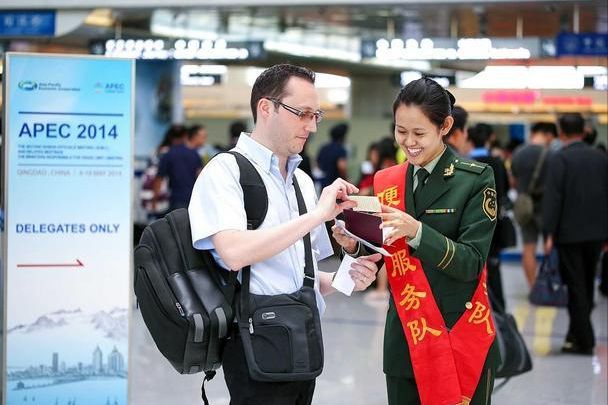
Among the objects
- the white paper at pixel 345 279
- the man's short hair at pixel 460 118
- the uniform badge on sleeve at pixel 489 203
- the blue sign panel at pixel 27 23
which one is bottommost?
the white paper at pixel 345 279

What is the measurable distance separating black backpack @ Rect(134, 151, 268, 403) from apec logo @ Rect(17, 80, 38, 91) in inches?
90.1

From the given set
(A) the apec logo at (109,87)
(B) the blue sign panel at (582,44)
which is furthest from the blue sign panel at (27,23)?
(A) the apec logo at (109,87)

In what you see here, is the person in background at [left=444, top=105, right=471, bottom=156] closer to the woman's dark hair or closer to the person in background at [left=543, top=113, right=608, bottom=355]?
the person in background at [left=543, top=113, right=608, bottom=355]

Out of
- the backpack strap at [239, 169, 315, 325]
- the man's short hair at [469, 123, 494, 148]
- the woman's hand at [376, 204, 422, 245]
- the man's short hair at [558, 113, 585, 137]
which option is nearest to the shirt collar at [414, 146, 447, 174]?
the woman's hand at [376, 204, 422, 245]

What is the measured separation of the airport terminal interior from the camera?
6.55 m

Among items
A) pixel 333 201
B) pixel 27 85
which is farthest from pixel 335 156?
pixel 333 201

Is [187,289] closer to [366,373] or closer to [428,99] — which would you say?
[428,99]

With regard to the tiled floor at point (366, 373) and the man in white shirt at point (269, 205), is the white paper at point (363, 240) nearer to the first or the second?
the man in white shirt at point (269, 205)

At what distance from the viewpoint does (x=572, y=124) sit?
7820 mm

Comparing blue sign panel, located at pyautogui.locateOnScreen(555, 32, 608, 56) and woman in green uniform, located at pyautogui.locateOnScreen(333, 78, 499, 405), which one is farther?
Answer: blue sign panel, located at pyautogui.locateOnScreen(555, 32, 608, 56)

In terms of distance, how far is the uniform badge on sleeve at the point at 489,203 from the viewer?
9.99 feet

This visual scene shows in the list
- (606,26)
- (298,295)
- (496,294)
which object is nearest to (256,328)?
(298,295)

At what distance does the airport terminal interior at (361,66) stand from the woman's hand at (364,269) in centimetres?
97

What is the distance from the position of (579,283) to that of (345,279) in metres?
4.92
